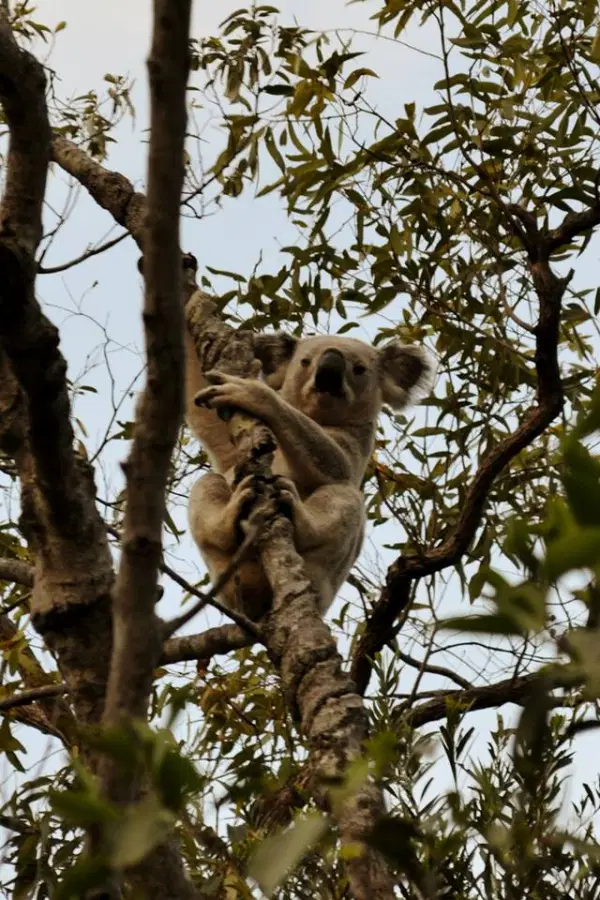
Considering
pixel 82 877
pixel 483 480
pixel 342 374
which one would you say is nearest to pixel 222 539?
pixel 483 480

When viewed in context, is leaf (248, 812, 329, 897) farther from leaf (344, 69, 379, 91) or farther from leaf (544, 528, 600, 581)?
leaf (344, 69, 379, 91)

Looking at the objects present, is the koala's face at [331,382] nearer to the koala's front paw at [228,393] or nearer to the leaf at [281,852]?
the koala's front paw at [228,393]

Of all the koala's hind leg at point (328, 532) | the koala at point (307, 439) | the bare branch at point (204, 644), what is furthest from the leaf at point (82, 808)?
the koala's hind leg at point (328, 532)

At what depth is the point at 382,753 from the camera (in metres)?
1.04

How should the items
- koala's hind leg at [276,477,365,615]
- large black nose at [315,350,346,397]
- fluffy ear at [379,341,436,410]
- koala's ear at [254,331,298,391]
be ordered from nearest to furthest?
koala's hind leg at [276,477,365,615]
large black nose at [315,350,346,397]
koala's ear at [254,331,298,391]
fluffy ear at [379,341,436,410]

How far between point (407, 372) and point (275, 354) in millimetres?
790

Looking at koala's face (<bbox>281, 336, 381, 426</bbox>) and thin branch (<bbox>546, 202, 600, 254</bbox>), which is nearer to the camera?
thin branch (<bbox>546, 202, 600, 254</bbox>)

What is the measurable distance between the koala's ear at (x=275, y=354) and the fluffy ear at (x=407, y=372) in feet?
1.93

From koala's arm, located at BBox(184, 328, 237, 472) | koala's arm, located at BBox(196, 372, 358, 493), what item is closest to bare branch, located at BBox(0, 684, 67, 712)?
koala's arm, located at BBox(196, 372, 358, 493)

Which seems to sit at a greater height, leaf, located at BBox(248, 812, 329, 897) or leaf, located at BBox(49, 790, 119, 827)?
leaf, located at BBox(49, 790, 119, 827)

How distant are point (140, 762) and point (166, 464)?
422mm

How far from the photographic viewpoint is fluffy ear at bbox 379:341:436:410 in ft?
20.9

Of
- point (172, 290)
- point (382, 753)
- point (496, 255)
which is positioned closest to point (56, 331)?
point (172, 290)

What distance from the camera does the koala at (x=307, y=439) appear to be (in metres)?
4.47
